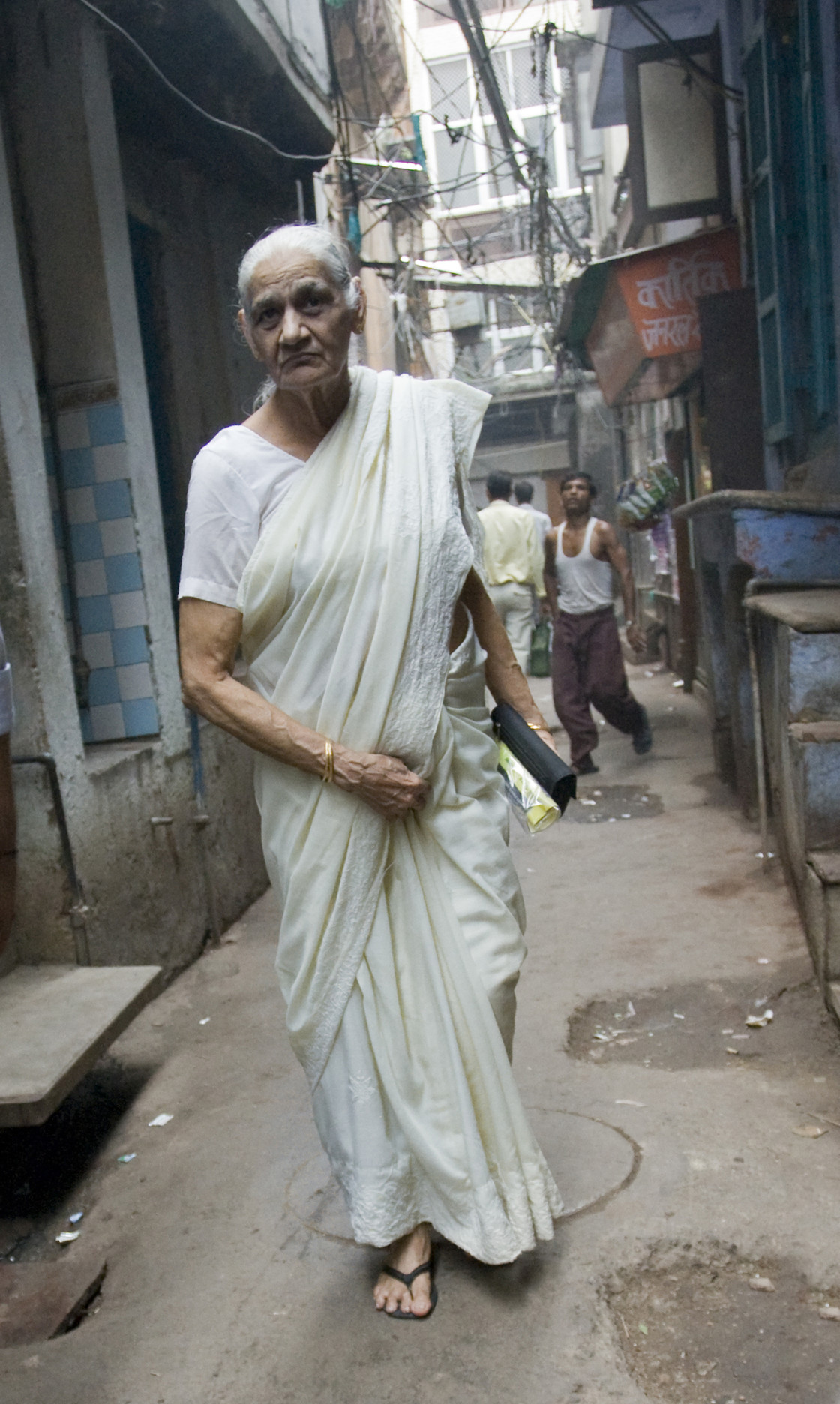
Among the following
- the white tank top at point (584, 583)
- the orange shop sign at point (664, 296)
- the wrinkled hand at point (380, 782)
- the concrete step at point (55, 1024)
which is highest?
the orange shop sign at point (664, 296)

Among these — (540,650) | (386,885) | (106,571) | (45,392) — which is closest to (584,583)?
(106,571)

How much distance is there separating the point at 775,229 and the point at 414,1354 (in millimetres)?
4998

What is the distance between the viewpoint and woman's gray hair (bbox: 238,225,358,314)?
6.98 feet

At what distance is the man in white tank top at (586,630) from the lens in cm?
714

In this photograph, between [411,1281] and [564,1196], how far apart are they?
0.44 metres

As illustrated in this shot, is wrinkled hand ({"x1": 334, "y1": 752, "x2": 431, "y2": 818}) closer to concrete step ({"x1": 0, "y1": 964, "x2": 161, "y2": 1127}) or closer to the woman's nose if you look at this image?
the woman's nose

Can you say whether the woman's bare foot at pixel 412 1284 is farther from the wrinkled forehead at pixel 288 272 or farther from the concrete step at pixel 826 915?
the wrinkled forehead at pixel 288 272

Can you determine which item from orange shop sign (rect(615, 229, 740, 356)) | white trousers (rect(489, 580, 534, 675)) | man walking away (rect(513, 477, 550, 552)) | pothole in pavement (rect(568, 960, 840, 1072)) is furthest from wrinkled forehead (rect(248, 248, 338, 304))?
man walking away (rect(513, 477, 550, 552))

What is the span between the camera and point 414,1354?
6.74ft

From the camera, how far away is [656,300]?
8109 mm

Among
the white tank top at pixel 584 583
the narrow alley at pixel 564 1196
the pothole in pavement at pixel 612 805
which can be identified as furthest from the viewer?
the white tank top at pixel 584 583

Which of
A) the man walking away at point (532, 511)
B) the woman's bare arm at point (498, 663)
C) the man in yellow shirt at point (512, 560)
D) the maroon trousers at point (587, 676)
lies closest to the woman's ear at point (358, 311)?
the woman's bare arm at point (498, 663)

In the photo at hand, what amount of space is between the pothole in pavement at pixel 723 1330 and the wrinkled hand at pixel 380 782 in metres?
0.99

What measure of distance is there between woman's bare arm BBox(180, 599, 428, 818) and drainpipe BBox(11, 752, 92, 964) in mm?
1540
